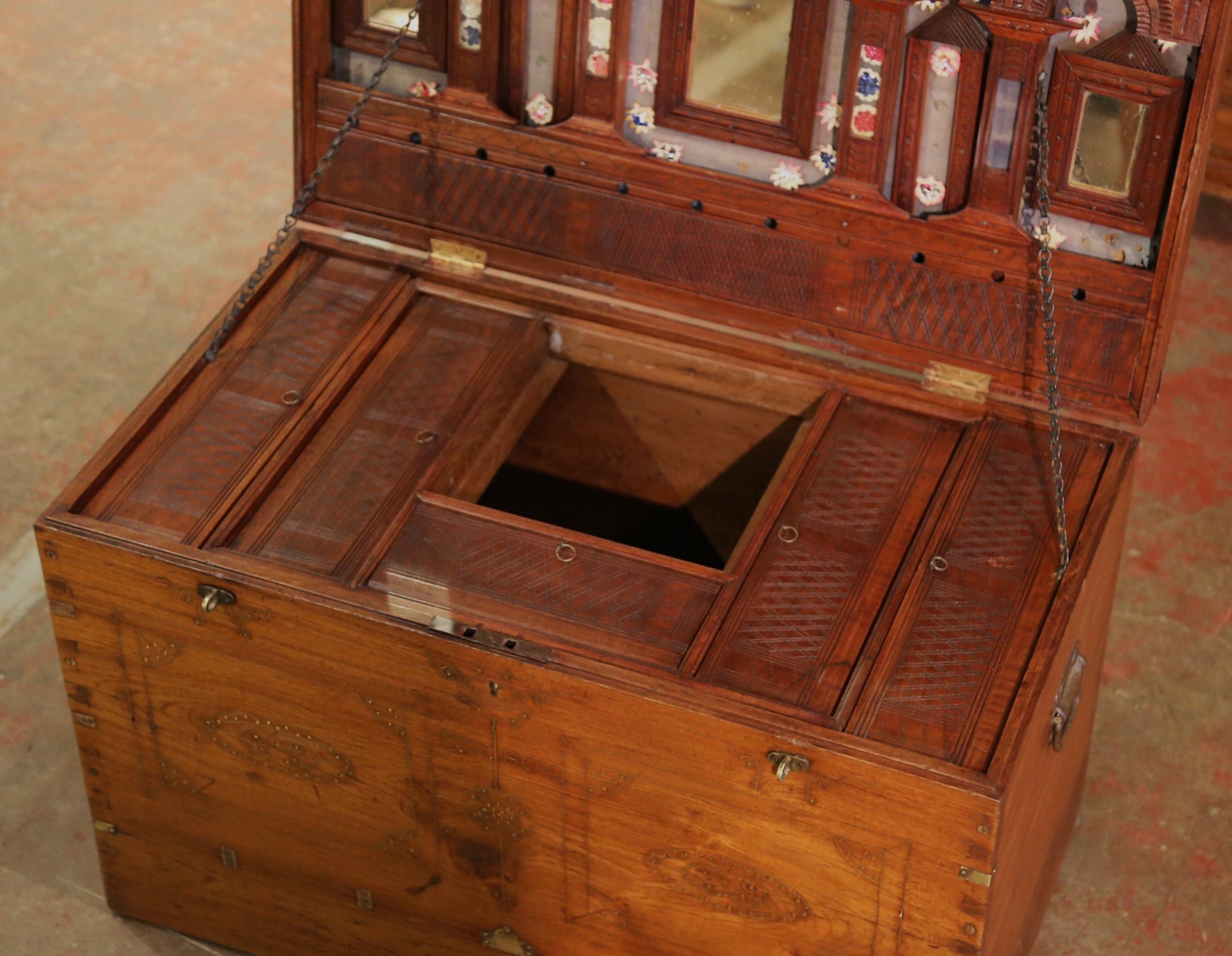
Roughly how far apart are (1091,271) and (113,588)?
187 cm

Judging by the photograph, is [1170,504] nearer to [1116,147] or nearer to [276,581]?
[1116,147]

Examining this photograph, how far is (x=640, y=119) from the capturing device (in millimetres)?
4008

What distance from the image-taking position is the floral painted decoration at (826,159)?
12.8 ft

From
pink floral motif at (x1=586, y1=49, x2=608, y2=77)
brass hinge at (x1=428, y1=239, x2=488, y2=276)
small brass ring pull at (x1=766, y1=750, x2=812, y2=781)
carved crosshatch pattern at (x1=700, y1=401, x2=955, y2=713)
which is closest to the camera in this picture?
small brass ring pull at (x1=766, y1=750, x2=812, y2=781)

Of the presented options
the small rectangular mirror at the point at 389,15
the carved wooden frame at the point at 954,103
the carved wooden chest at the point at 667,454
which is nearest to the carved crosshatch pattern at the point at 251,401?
the carved wooden chest at the point at 667,454

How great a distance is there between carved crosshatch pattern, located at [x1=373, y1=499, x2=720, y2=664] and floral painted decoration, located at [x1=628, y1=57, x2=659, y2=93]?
877 millimetres

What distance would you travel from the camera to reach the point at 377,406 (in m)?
4.01

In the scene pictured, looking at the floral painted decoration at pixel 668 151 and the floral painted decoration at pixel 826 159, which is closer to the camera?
the floral painted decoration at pixel 826 159

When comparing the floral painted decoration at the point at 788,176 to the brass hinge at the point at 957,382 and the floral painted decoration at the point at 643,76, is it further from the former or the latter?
the brass hinge at the point at 957,382

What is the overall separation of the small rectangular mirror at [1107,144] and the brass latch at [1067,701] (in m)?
0.86

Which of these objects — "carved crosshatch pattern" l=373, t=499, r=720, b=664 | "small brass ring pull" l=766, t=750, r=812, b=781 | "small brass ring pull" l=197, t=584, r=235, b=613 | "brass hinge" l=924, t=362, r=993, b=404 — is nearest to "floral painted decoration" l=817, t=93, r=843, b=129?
"brass hinge" l=924, t=362, r=993, b=404

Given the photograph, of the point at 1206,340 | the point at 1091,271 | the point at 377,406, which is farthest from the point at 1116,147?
the point at 1206,340

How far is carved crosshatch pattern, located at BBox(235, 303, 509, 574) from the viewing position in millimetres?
3754

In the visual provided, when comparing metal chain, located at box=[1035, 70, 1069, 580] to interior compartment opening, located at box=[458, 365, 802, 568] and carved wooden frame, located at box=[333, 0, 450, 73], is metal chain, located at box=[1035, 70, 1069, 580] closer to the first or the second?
interior compartment opening, located at box=[458, 365, 802, 568]
